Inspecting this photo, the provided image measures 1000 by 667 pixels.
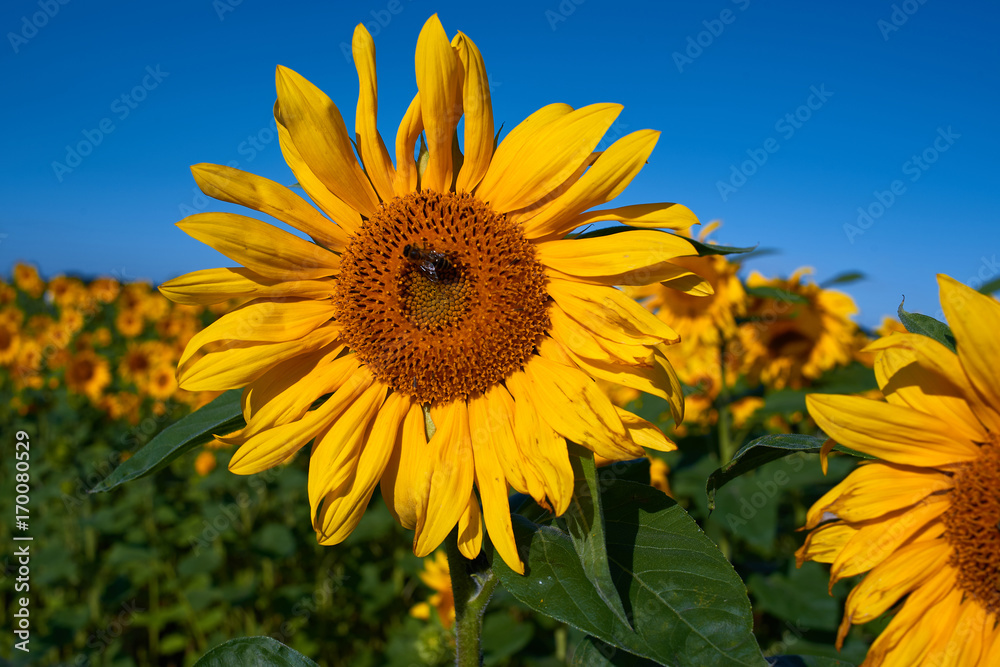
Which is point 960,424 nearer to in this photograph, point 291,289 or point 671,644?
point 671,644

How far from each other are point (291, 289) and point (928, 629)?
1719 millimetres

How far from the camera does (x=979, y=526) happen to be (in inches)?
52.6

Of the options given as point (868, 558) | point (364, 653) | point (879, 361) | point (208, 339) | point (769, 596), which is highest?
point (208, 339)

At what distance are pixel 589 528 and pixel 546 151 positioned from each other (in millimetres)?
924

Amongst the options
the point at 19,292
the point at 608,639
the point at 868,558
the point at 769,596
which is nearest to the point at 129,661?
the point at 769,596

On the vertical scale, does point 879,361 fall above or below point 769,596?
above

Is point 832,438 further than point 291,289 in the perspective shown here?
No

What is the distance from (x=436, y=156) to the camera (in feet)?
5.58

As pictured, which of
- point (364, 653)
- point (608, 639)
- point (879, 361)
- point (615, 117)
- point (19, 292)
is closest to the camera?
point (608, 639)

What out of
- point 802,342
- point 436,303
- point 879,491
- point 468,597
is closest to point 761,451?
point 879,491

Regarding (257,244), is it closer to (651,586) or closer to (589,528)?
(589,528)

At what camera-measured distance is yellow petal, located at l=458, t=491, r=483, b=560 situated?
1603 millimetres

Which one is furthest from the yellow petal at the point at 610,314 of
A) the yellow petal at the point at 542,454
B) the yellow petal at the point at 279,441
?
the yellow petal at the point at 279,441

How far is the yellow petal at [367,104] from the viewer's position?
165 cm
